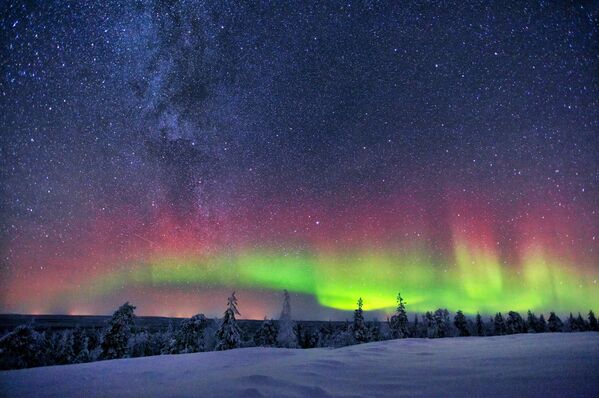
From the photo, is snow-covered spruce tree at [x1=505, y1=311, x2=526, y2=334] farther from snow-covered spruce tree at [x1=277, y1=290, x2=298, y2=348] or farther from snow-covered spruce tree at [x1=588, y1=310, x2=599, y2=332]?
snow-covered spruce tree at [x1=277, y1=290, x2=298, y2=348]

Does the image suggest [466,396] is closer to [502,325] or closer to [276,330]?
[276,330]

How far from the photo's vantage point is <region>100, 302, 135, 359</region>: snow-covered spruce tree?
101 feet

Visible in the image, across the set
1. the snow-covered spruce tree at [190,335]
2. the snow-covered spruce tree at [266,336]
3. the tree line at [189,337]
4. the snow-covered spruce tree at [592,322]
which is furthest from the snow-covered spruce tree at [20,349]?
the snow-covered spruce tree at [592,322]

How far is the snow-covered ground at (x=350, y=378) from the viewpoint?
13.3 feet

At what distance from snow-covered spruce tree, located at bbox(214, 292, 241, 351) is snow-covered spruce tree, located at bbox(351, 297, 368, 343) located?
2070cm

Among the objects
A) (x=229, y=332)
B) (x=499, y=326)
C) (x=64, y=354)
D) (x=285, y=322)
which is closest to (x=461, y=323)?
(x=499, y=326)

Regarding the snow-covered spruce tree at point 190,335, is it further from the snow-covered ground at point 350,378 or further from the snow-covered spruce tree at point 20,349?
the snow-covered ground at point 350,378

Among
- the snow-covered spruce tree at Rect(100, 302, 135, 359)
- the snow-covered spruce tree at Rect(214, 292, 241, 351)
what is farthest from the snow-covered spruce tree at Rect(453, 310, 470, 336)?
the snow-covered spruce tree at Rect(100, 302, 135, 359)

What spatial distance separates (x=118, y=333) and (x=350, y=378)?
34719 millimetres

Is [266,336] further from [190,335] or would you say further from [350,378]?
[350,378]

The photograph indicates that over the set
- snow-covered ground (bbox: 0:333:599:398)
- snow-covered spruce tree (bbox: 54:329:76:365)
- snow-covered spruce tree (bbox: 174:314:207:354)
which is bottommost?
snow-covered spruce tree (bbox: 54:329:76:365)

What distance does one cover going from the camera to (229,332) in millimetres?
36094

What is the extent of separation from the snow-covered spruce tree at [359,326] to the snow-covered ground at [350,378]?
148 feet

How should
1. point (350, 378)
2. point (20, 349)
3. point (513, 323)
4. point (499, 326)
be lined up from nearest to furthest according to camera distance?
point (350, 378)
point (20, 349)
point (513, 323)
point (499, 326)
